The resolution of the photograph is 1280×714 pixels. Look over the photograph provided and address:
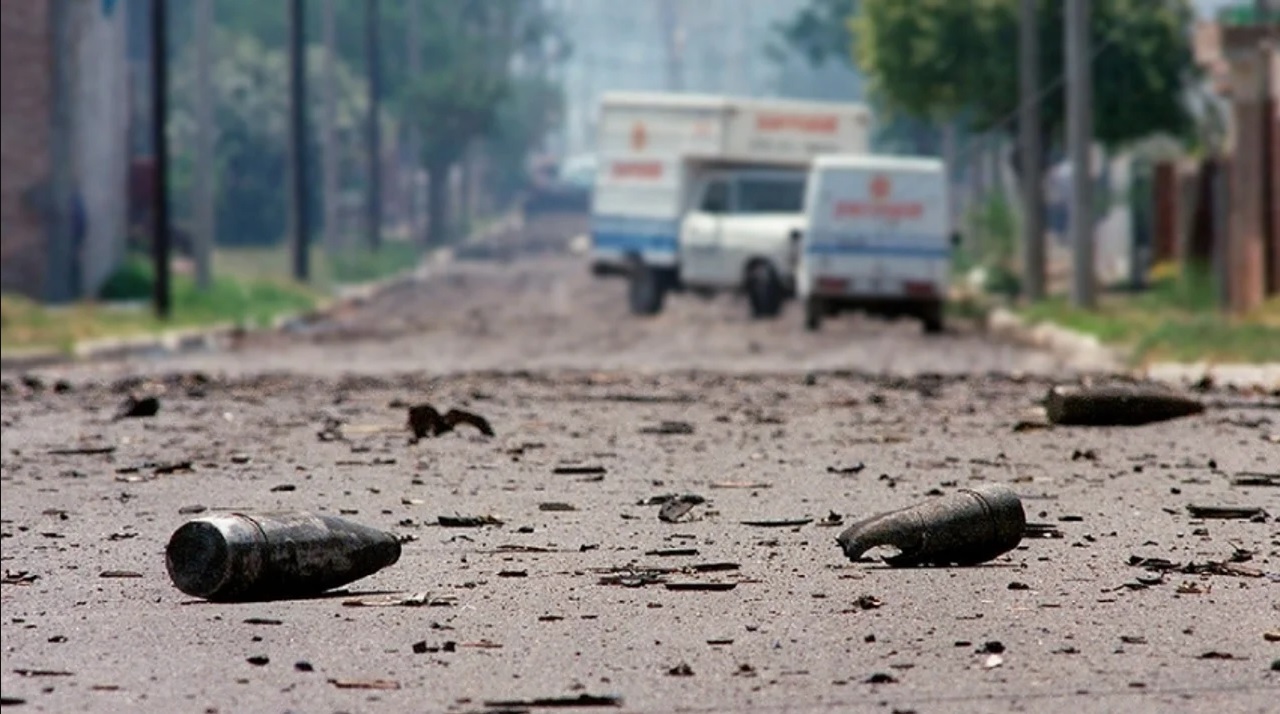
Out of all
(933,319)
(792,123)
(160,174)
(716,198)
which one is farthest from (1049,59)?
(160,174)

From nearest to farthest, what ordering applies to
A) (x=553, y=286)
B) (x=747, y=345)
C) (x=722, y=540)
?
(x=722, y=540), (x=747, y=345), (x=553, y=286)

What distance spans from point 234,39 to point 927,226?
45.7m

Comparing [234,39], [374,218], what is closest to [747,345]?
[374,218]

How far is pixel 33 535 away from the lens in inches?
440

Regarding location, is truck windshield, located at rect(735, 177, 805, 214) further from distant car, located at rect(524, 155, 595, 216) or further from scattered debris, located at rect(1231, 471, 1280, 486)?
distant car, located at rect(524, 155, 595, 216)

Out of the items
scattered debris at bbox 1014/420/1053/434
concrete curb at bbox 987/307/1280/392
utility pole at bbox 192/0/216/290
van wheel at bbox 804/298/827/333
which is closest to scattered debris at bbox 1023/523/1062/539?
scattered debris at bbox 1014/420/1053/434

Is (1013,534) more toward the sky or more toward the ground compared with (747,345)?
more toward the sky

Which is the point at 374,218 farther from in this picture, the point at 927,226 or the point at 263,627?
the point at 263,627

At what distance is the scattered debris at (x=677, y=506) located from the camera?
11.3 metres

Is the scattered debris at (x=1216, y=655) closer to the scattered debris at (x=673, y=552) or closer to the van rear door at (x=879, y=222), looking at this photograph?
the scattered debris at (x=673, y=552)

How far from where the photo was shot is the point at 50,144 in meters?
37.8

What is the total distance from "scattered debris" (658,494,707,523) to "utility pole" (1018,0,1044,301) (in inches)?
1154

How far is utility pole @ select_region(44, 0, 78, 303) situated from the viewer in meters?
37.9

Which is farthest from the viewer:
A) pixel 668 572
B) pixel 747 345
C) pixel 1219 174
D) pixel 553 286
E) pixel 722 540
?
pixel 553 286
